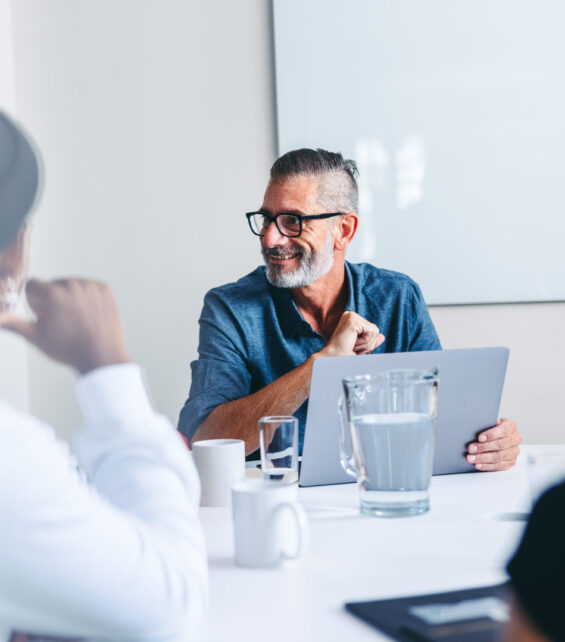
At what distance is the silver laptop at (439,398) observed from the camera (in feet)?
4.14

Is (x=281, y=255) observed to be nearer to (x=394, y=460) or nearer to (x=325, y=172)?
(x=325, y=172)

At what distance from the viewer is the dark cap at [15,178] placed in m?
0.63

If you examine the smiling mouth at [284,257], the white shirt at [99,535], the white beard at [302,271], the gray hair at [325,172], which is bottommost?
the white shirt at [99,535]

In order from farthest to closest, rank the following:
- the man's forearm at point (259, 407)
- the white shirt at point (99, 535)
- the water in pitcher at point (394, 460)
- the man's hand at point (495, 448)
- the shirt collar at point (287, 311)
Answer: the shirt collar at point (287, 311), the man's forearm at point (259, 407), the man's hand at point (495, 448), the water in pitcher at point (394, 460), the white shirt at point (99, 535)

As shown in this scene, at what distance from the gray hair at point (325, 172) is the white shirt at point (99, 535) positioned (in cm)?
139

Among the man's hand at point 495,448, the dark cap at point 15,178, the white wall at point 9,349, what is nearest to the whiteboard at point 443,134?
the white wall at point 9,349

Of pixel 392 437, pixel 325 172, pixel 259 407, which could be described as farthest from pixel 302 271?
pixel 392 437

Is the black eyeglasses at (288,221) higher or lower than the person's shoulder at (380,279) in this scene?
higher

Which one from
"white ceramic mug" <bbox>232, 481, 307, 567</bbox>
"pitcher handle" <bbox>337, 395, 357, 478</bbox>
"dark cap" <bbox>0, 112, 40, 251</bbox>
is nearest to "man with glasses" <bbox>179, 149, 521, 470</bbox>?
"pitcher handle" <bbox>337, 395, 357, 478</bbox>

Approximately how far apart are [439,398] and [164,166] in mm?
1612

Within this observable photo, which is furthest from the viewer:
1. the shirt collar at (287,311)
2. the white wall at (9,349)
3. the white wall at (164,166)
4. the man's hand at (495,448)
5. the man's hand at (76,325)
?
the white wall at (164,166)

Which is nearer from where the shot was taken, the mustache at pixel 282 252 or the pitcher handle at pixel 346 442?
the pitcher handle at pixel 346 442

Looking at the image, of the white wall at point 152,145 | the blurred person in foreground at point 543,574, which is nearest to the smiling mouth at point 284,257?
the white wall at point 152,145

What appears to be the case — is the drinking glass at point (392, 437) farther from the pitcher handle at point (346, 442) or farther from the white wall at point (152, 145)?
the white wall at point (152, 145)
